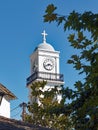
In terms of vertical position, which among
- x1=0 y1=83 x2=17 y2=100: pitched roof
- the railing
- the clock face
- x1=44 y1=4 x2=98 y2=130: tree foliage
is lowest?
x1=44 y1=4 x2=98 y2=130: tree foliage

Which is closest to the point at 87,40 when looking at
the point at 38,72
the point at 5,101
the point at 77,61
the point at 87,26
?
the point at 77,61

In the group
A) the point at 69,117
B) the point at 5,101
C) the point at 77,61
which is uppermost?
the point at 5,101

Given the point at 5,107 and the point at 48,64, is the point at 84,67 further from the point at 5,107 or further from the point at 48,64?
the point at 48,64

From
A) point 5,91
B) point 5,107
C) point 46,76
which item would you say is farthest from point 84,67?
point 46,76

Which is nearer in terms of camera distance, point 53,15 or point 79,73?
point 53,15

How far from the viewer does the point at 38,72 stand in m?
83.0

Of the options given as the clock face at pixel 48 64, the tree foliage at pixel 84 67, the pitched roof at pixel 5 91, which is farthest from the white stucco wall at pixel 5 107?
the clock face at pixel 48 64

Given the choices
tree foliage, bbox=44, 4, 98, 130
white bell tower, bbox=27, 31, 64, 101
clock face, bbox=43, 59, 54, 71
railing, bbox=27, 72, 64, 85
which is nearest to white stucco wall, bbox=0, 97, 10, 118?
tree foliage, bbox=44, 4, 98, 130

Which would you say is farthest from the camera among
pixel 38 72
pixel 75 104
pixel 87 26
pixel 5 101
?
pixel 38 72

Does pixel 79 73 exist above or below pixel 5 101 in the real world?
below

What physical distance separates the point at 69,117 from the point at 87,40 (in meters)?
1.39

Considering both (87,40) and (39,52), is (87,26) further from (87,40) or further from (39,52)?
(39,52)

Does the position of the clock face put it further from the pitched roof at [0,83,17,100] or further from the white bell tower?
the pitched roof at [0,83,17,100]

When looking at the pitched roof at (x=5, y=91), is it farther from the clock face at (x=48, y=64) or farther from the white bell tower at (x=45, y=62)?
the clock face at (x=48, y=64)
